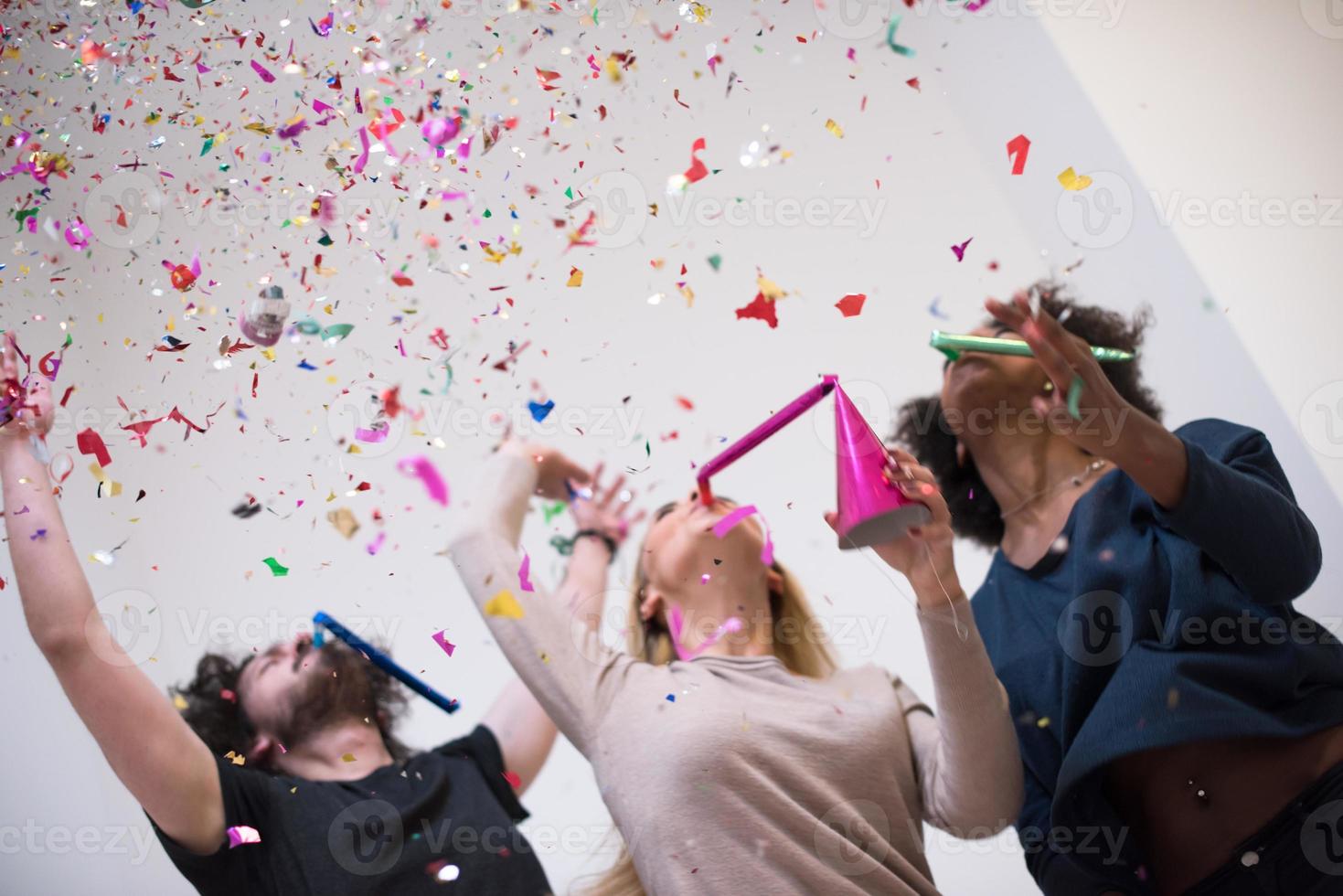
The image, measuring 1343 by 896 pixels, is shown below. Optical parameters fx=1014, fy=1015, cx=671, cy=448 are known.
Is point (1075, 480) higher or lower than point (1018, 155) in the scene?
lower

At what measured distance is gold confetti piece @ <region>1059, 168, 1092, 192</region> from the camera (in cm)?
162

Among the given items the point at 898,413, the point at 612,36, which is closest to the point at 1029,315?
the point at 898,413

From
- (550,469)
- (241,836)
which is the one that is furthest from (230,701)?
(550,469)

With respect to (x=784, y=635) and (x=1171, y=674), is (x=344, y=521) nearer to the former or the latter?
(x=784, y=635)

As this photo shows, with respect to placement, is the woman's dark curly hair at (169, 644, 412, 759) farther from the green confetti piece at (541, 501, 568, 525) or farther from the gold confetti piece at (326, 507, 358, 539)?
the green confetti piece at (541, 501, 568, 525)

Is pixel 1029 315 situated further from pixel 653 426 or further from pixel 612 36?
pixel 612 36

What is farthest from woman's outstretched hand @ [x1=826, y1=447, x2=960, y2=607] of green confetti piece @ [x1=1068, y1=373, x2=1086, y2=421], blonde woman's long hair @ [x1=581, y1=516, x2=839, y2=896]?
blonde woman's long hair @ [x1=581, y1=516, x2=839, y2=896]

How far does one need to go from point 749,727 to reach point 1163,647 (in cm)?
45

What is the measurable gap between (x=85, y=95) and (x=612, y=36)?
2.62 feet

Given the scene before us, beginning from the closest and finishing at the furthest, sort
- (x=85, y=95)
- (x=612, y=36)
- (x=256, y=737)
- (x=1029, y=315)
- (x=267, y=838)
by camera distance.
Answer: (x=1029, y=315) < (x=267, y=838) < (x=256, y=737) < (x=85, y=95) < (x=612, y=36)

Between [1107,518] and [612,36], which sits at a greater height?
[612,36]

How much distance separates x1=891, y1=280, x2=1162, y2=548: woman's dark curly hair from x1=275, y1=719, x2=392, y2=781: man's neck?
0.85 metres

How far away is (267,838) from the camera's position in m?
1.12

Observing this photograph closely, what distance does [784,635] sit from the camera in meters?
1.35
